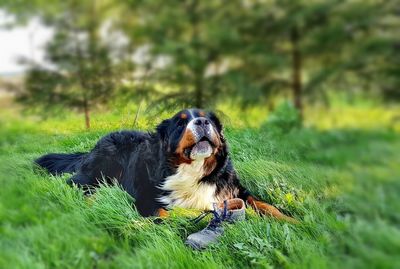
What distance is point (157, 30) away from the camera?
8.13ft

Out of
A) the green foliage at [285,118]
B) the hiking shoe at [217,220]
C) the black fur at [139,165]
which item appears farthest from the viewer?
the black fur at [139,165]

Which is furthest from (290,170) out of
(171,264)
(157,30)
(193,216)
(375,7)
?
(375,7)

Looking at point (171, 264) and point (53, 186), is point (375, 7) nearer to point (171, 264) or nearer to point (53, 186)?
point (171, 264)

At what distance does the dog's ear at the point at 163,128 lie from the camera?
9.96ft

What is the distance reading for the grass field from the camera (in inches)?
78.4

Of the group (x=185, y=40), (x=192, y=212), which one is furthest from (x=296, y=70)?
(x=192, y=212)

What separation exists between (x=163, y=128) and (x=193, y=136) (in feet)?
0.69

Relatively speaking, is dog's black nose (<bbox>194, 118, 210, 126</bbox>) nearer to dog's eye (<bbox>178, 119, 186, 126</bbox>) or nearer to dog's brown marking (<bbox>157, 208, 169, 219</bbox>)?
dog's eye (<bbox>178, 119, 186, 126</bbox>)

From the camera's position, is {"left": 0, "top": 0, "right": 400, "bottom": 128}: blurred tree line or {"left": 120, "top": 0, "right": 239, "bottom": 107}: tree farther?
{"left": 120, "top": 0, "right": 239, "bottom": 107}: tree

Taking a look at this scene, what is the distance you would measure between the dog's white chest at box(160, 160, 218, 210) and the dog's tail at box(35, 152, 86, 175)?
60cm

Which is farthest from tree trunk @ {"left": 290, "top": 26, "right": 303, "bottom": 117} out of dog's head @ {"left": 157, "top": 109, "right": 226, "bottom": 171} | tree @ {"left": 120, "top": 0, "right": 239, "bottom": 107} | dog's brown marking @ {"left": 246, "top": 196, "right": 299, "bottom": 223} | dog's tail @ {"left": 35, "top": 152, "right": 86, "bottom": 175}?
dog's tail @ {"left": 35, "top": 152, "right": 86, "bottom": 175}

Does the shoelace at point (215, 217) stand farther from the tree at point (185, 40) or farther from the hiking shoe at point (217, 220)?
the tree at point (185, 40)

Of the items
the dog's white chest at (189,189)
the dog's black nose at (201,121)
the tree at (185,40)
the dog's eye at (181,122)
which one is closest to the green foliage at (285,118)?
the tree at (185,40)

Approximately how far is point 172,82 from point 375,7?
3.59 ft
